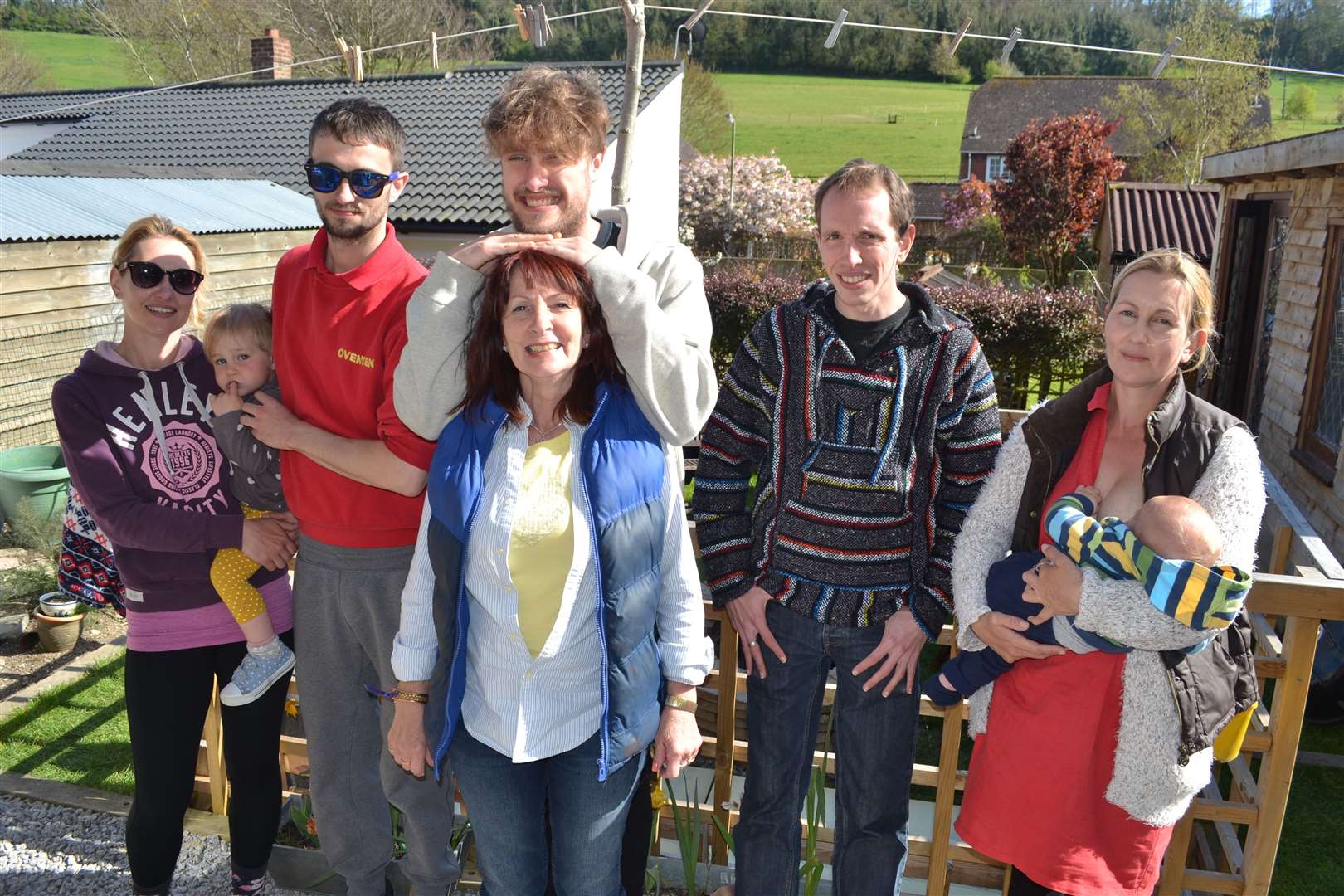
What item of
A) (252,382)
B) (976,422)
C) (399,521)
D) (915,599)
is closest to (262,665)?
(399,521)

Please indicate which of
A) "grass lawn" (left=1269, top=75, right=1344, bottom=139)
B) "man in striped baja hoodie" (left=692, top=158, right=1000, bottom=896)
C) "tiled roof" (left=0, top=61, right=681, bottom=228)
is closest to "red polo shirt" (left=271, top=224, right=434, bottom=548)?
"man in striped baja hoodie" (left=692, top=158, right=1000, bottom=896)

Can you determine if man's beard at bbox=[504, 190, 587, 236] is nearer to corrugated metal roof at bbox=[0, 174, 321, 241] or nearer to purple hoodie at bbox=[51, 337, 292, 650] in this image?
purple hoodie at bbox=[51, 337, 292, 650]

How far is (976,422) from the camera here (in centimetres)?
208

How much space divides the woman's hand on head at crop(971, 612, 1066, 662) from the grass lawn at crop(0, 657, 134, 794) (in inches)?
135

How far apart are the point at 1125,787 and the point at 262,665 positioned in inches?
78.6

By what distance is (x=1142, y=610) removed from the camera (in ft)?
5.95

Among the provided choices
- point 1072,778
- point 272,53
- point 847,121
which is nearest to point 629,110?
point 1072,778

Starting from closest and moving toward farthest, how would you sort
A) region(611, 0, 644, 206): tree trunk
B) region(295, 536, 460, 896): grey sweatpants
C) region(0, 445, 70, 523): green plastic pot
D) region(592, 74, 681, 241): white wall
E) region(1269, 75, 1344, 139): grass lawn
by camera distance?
region(295, 536, 460, 896): grey sweatpants < region(611, 0, 644, 206): tree trunk < region(0, 445, 70, 523): green plastic pot < region(592, 74, 681, 241): white wall < region(1269, 75, 1344, 139): grass lawn

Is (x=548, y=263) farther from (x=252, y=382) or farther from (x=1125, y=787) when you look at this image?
(x=1125, y=787)

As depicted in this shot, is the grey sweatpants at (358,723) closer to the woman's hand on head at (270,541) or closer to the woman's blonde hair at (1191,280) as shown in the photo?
the woman's hand on head at (270,541)

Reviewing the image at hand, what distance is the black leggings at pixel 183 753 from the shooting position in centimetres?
235

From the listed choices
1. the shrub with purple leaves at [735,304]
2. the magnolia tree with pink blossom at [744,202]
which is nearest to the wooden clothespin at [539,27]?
the shrub with purple leaves at [735,304]

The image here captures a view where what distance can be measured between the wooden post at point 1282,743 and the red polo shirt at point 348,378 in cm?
202

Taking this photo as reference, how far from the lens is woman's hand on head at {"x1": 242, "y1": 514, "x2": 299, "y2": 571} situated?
7.61 feet
